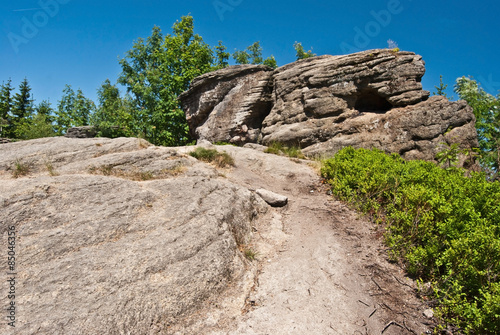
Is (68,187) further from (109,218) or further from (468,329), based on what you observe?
(468,329)

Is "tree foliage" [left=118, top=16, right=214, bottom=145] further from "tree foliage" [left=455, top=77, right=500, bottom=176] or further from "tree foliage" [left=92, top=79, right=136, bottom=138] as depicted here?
"tree foliage" [left=455, top=77, right=500, bottom=176]

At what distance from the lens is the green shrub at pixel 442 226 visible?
4.24 meters

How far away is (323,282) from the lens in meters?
5.14

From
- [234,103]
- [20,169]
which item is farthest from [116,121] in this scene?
[20,169]

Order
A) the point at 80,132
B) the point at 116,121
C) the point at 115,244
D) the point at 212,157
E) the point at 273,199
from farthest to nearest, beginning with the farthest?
the point at 116,121 < the point at 80,132 < the point at 212,157 < the point at 273,199 < the point at 115,244

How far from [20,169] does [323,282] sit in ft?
25.3

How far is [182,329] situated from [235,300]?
100 centimetres

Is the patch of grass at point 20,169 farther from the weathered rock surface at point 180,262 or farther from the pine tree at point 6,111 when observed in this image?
the pine tree at point 6,111

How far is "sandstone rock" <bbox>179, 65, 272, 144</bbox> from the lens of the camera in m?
19.0

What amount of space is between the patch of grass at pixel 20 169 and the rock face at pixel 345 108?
468 inches

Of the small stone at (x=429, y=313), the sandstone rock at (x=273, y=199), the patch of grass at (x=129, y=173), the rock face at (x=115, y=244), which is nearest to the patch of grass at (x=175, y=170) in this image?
the patch of grass at (x=129, y=173)

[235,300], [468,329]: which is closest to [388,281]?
[468,329]

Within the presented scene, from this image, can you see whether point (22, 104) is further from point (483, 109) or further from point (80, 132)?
point (483, 109)

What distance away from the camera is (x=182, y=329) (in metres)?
4.00
